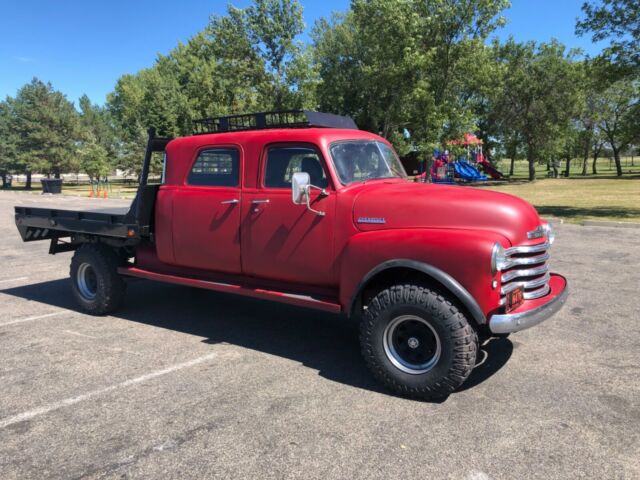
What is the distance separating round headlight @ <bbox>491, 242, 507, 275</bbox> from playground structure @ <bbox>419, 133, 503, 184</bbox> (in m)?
20.9

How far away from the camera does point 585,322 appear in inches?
219

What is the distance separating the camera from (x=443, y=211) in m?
3.85

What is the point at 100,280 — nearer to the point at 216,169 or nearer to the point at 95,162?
the point at 216,169

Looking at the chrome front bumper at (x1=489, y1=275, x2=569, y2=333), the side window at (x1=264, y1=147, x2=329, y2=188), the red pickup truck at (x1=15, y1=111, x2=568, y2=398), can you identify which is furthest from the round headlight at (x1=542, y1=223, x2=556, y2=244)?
the side window at (x1=264, y1=147, x2=329, y2=188)

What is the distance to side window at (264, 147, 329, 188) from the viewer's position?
4.51 meters

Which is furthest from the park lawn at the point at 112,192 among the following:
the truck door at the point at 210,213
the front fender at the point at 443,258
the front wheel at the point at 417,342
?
the front wheel at the point at 417,342

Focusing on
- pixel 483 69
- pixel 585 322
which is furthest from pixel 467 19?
pixel 585 322

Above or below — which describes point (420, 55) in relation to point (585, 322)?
above

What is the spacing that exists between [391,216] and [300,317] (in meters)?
2.44

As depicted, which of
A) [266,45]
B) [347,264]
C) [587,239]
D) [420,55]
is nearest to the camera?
[347,264]

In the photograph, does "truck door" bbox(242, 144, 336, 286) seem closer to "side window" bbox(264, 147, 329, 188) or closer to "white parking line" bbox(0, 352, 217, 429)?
"side window" bbox(264, 147, 329, 188)

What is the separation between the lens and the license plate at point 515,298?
3665mm

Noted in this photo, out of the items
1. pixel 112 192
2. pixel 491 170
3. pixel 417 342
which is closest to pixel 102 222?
pixel 417 342

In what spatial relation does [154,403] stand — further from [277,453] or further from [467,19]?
[467,19]
